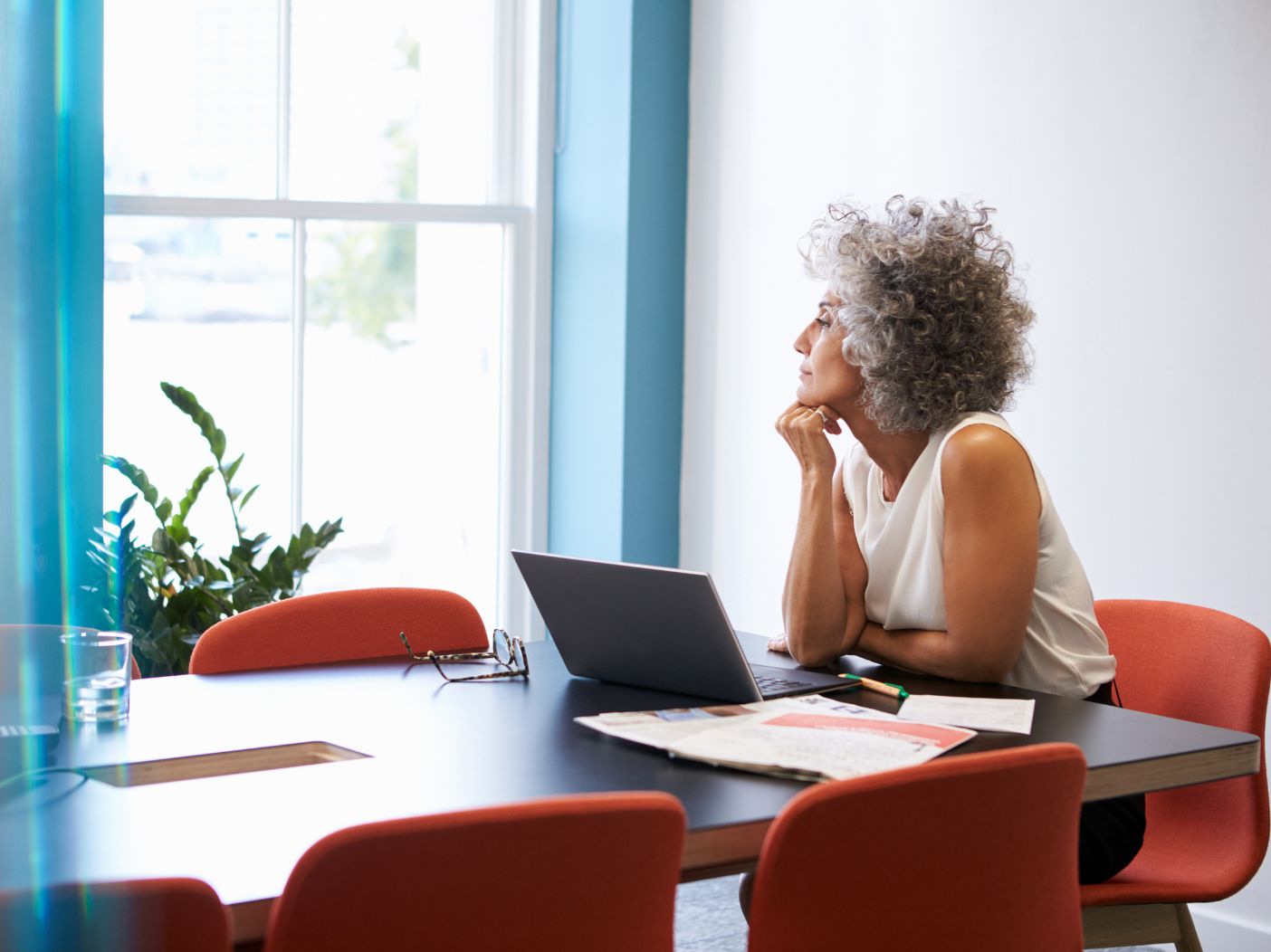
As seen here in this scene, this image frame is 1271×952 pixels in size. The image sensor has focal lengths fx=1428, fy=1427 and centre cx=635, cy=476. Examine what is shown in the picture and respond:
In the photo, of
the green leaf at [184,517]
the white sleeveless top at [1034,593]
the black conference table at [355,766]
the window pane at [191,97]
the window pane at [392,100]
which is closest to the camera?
the black conference table at [355,766]

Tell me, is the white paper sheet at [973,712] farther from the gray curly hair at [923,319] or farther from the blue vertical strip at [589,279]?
the blue vertical strip at [589,279]

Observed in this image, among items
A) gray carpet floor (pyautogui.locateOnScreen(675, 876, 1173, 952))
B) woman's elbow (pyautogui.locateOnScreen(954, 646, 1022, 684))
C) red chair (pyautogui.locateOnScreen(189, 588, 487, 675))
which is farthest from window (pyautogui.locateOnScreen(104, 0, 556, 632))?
woman's elbow (pyautogui.locateOnScreen(954, 646, 1022, 684))

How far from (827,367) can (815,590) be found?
0.38 meters

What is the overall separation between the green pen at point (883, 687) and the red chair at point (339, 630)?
68 centimetres

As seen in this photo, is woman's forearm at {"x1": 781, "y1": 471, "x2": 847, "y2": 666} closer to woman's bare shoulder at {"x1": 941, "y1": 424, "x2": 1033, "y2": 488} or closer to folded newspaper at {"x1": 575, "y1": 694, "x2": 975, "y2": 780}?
woman's bare shoulder at {"x1": 941, "y1": 424, "x2": 1033, "y2": 488}

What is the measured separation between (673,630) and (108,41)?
2745 mm

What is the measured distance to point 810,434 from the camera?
7.18ft

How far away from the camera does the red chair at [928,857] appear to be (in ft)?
3.77

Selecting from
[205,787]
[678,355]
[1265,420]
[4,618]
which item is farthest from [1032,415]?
[4,618]

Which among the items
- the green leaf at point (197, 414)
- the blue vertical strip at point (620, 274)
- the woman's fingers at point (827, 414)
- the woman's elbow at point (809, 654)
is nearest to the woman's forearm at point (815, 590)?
the woman's elbow at point (809, 654)

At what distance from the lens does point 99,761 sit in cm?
143

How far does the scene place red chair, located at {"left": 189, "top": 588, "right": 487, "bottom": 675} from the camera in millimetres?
2127

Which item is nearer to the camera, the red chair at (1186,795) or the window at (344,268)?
the red chair at (1186,795)

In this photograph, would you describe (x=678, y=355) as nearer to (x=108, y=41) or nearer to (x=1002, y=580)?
(x=108, y=41)
